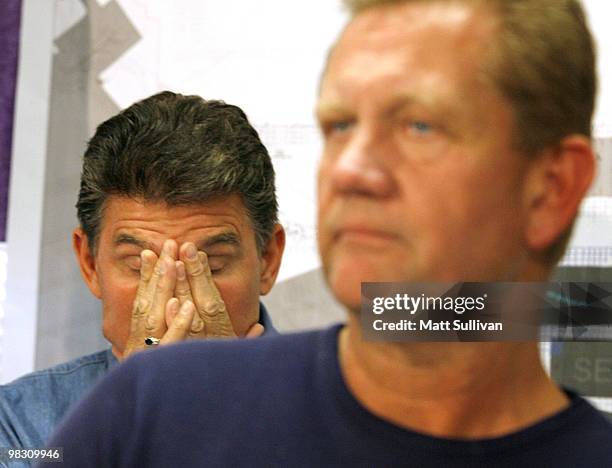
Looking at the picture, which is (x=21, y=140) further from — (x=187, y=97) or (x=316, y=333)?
(x=316, y=333)

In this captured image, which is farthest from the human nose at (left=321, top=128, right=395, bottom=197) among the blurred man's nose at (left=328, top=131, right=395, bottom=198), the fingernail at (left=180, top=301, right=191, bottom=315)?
the fingernail at (left=180, top=301, right=191, bottom=315)

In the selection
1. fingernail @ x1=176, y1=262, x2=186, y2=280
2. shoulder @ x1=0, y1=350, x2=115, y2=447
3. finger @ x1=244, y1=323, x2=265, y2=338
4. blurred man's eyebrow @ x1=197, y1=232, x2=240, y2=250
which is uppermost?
blurred man's eyebrow @ x1=197, y1=232, x2=240, y2=250

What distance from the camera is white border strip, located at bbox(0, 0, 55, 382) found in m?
0.81

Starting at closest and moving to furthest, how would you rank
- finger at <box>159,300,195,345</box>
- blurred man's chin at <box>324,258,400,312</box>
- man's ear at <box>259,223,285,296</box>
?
blurred man's chin at <box>324,258,400,312</box>, finger at <box>159,300,195,345</box>, man's ear at <box>259,223,285,296</box>

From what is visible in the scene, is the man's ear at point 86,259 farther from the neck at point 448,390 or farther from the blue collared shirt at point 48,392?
the neck at point 448,390

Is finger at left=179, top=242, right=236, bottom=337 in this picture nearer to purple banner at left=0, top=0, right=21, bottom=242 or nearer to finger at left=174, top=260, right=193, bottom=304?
finger at left=174, top=260, right=193, bottom=304

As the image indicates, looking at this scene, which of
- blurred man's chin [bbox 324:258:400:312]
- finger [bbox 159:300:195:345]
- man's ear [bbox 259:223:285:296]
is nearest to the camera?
blurred man's chin [bbox 324:258:400:312]

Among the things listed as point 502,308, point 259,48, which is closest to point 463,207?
point 502,308

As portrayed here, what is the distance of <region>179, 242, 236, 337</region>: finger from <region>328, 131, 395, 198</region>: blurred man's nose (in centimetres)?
33

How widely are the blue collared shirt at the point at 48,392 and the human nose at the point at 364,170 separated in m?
0.35

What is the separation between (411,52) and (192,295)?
13.8 inches

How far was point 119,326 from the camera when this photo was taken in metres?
0.70

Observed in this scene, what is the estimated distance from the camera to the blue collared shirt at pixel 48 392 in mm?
699

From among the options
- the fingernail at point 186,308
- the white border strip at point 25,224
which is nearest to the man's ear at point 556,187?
the fingernail at point 186,308
